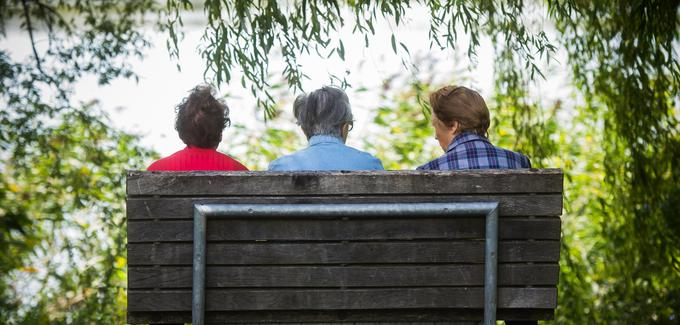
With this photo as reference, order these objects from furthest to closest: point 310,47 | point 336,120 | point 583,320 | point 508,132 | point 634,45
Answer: point 508,132, point 583,320, point 634,45, point 310,47, point 336,120

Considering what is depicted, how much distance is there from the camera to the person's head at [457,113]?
3770 millimetres

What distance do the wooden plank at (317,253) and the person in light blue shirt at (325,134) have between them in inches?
26.6

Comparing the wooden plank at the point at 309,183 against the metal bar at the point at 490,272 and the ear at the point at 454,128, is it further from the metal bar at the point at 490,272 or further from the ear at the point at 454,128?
the ear at the point at 454,128

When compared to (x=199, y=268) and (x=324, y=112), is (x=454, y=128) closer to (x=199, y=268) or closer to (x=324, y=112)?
(x=324, y=112)

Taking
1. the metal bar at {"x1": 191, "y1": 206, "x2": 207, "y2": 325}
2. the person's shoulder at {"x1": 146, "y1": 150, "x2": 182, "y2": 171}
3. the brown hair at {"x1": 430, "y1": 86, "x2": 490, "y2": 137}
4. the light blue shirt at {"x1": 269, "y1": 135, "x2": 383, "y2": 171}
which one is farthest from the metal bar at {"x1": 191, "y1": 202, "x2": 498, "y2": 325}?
the person's shoulder at {"x1": 146, "y1": 150, "x2": 182, "y2": 171}

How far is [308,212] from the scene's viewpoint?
9.36 feet

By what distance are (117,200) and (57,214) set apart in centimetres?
39

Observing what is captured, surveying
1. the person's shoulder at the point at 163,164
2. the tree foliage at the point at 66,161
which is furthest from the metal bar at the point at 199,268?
the tree foliage at the point at 66,161

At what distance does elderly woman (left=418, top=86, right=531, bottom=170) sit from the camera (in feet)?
11.9

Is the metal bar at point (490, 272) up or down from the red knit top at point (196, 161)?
down

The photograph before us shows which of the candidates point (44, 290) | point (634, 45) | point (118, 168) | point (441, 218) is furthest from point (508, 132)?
point (441, 218)

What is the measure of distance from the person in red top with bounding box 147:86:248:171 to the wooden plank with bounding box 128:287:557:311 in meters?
1.22

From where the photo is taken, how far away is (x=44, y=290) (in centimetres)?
622

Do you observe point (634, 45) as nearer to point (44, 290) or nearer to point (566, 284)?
point (566, 284)
